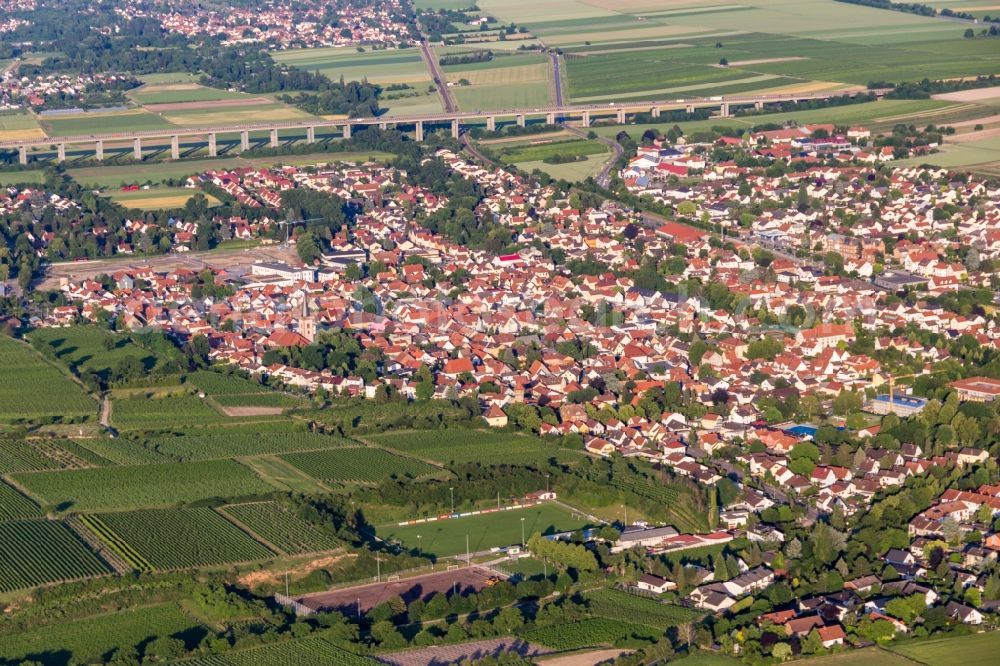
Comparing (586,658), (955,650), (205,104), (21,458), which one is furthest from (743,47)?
(586,658)

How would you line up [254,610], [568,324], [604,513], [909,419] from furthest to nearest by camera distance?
[568,324] → [909,419] → [604,513] → [254,610]

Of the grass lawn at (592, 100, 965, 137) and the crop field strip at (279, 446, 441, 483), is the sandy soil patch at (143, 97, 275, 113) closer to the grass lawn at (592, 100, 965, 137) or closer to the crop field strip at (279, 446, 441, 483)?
the grass lawn at (592, 100, 965, 137)

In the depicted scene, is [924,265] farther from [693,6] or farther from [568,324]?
[693,6]

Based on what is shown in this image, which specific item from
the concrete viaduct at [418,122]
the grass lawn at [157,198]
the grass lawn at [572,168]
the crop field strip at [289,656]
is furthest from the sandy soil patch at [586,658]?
the concrete viaduct at [418,122]

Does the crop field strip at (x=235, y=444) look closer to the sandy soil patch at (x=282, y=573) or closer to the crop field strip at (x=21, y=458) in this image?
the crop field strip at (x=21, y=458)

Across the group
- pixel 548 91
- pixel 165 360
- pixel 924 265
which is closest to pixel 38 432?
pixel 165 360

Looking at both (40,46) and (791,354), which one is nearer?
(791,354)

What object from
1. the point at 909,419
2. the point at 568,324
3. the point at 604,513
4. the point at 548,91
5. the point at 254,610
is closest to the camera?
the point at 254,610
